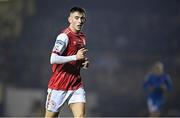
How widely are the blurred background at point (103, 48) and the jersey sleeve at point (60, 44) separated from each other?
1354 centimetres

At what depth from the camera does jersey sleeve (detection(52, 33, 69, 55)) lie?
824 centimetres

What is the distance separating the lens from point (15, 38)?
22.2 meters

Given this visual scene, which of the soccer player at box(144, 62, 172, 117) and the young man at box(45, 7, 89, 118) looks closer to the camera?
the young man at box(45, 7, 89, 118)

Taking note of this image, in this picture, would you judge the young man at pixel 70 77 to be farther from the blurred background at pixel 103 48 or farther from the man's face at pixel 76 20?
the blurred background at pixel 103 48

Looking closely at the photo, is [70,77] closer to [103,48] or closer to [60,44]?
[60,44]

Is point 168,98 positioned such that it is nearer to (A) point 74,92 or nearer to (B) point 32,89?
(B) point 32,89

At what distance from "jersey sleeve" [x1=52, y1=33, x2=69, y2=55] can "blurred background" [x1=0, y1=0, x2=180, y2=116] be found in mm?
13541

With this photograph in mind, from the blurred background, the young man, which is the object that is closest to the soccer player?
the blurred background

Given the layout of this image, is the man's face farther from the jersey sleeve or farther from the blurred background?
the blurred background

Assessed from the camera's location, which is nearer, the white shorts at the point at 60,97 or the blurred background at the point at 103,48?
the white shorts at the point at 60,97

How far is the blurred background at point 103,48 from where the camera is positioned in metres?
22.1

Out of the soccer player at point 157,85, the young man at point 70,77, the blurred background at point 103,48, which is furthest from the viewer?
the blurred background at point 103,48

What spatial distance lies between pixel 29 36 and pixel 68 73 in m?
14.2

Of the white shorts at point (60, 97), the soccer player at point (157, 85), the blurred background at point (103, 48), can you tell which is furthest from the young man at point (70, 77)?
the blurred background at point (103, 48)
